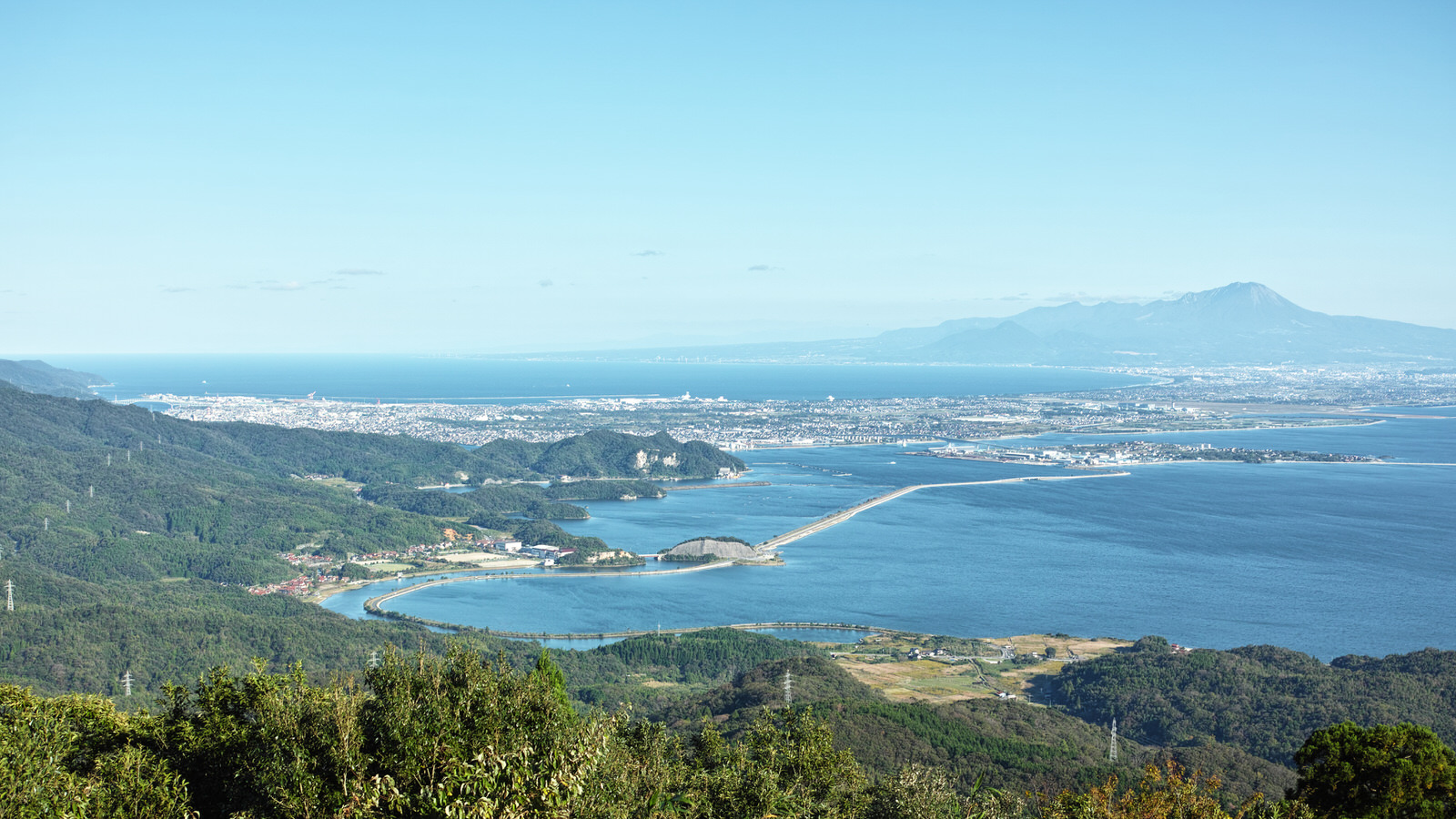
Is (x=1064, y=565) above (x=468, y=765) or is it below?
below

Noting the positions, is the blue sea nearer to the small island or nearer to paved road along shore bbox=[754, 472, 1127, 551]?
paved road along shore bbox=[754, 472, 1127, 551]

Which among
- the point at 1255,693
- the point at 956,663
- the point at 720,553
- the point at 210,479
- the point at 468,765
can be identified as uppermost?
the point at 468,765

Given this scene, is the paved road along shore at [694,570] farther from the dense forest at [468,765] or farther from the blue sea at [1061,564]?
the dense forest at [468,765]

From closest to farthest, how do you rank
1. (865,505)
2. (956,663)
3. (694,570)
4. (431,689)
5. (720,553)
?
(431,689)
(956,663)
(694,570)
(720,553)
(865,505)

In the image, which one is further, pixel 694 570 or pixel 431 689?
pixel 694 570

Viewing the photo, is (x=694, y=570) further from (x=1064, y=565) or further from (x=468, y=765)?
(x=468, y=765)

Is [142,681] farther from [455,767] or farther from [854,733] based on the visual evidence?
[455,767]

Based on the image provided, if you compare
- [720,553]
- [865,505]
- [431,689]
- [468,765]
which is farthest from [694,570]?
[468,765]

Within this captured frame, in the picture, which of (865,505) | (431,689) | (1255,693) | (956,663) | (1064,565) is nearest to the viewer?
(431,689)
